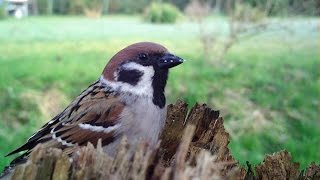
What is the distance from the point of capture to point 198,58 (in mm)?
2355

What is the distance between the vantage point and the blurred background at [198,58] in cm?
212

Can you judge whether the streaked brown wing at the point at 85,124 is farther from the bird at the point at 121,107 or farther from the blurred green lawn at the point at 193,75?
the blurred green lawn at the point at 193,75

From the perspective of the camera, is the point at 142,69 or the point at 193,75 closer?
the point at 142,69

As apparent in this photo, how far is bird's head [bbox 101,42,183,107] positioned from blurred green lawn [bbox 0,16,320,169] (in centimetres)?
101

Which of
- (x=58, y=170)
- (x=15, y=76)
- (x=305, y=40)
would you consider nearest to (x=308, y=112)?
(x=305, y=40)

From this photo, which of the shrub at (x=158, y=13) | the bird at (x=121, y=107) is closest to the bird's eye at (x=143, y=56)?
the bird at (x=121, y=107)

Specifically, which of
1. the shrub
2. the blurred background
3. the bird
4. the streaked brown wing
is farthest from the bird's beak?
A: the shrub

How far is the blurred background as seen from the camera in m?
2.12

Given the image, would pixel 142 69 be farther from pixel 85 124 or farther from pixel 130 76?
pixel 85 124

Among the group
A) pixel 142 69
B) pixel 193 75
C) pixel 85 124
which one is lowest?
pixel 193 75

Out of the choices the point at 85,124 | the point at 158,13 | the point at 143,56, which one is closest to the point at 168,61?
the point at 143,56

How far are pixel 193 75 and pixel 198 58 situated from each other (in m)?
0.09

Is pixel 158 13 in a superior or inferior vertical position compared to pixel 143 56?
inferior

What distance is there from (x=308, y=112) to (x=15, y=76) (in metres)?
1.27
